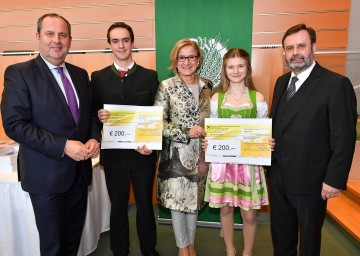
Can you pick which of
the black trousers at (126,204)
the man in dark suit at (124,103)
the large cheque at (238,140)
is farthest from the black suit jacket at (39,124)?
the large cheque at (238,140)

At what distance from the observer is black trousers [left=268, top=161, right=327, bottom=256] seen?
177cm

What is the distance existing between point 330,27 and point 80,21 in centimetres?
454

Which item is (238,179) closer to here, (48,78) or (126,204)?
(126,204)

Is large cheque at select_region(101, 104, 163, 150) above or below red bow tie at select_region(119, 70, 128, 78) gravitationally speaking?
below

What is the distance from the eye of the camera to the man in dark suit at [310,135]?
5.26 ft

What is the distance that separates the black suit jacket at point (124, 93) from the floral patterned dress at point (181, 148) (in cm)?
11

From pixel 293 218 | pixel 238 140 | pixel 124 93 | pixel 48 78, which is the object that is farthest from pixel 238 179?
pixel 48 78

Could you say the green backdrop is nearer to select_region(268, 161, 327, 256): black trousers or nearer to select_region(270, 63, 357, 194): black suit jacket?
select_region(270, 63, 357, 194): black suit jacket

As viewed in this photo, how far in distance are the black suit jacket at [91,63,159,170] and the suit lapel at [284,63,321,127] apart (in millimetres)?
1011

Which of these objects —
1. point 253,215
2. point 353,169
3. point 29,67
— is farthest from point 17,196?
point 353,169

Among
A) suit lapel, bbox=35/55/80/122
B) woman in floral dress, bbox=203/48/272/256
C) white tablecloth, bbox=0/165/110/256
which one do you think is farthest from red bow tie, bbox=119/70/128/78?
white tablecloth, bbox=0/165/110/256

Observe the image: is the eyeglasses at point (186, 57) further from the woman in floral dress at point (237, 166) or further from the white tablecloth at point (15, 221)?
the white tablecloth at point (15, 221)

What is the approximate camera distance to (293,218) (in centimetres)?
192

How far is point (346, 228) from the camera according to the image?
2.86 m
